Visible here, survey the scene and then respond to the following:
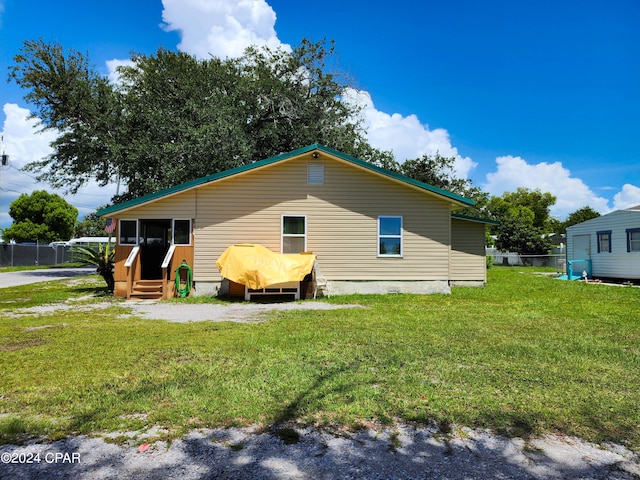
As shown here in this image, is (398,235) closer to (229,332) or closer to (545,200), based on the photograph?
(229,332)

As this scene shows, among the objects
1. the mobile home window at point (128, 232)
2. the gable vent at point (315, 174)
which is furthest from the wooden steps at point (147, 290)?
the gable vent at point (315, 174)

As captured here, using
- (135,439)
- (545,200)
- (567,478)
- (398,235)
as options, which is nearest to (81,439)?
(135,439)

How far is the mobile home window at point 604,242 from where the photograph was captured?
18.1 metres

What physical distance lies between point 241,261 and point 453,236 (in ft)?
27.0

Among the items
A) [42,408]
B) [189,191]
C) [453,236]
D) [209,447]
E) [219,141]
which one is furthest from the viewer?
[219,141]

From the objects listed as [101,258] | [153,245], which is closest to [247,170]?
[153,245]

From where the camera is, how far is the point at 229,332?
6.94m

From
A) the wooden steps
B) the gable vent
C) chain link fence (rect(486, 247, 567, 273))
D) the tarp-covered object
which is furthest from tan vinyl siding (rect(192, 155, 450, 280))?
chain link fence (rect(486, 247, 567, 273))

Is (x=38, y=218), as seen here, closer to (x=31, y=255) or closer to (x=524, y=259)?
(x=31, y=255)

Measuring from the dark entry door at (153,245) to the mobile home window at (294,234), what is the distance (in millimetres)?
3740

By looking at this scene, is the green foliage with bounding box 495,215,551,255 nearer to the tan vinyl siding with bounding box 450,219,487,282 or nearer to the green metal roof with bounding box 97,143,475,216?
the tan vinyl siding with bounding box 450,219,487,282

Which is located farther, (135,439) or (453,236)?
(453,236)

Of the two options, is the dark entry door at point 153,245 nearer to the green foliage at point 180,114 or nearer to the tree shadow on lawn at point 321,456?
Answer: the green foliage at point 180,114

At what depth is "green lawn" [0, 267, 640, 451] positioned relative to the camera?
3.38 metres
